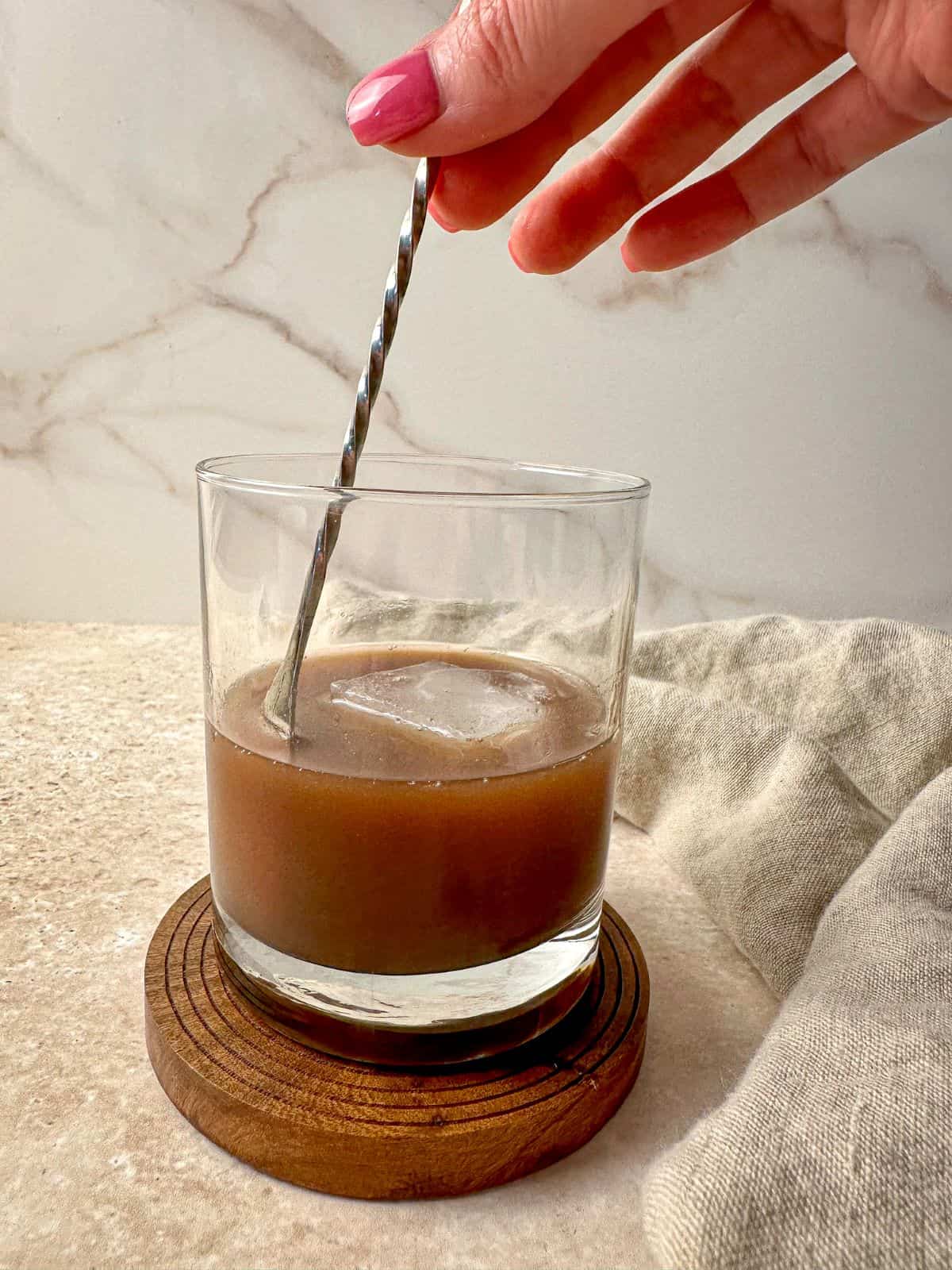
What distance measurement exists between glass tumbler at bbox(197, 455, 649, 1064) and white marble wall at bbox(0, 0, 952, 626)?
2.39 ft

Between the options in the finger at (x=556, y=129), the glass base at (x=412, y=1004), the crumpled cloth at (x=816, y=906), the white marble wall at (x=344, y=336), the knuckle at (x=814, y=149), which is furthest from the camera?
the white marble wall at (x=344, y=336)

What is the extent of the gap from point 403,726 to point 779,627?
560mm

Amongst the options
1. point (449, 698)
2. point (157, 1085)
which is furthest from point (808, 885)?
point (157, 1085)

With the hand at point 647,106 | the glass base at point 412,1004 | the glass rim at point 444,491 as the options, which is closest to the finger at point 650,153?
the hand at point 647,106

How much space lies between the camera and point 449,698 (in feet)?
1.73

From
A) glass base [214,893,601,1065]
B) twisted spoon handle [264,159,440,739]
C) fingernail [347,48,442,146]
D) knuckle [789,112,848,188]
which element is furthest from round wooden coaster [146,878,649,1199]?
knuckle [789,112,848,188]

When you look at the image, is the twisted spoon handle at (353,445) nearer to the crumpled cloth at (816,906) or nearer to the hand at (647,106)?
the hand at (647,106)

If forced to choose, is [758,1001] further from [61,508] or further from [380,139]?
[61,508]

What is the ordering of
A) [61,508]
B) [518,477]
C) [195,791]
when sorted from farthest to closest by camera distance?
[61,508]
[195,791]
[518,477]

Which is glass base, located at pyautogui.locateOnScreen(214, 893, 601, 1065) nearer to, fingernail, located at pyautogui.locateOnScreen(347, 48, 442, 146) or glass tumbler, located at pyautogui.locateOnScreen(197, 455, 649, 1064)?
glass tumbler, located at pyautogui.locateOnScreen(197, 455, 649, 1064)

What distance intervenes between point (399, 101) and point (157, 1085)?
46cm

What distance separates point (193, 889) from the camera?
0.66 meters

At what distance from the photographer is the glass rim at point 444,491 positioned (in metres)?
0.46

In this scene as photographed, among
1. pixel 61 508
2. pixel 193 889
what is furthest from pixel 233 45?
pixel 193 889
